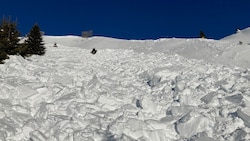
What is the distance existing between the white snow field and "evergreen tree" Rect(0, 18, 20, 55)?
1.78 meters

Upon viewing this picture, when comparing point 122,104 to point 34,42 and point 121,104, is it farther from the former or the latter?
point 34,42

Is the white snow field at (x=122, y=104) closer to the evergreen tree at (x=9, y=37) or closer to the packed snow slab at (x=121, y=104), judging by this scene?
the packed snow slab at (x=121, y=104)

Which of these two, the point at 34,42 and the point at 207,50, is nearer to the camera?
the point at 34,42

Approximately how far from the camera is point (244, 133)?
37.4 ft

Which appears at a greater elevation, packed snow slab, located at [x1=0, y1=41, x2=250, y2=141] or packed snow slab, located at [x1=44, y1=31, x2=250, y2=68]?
packed snow slab, located at [x1=44, y1=31, x2=250, y2=68]

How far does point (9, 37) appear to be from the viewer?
79.8 ft

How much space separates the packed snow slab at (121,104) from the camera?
12.0m

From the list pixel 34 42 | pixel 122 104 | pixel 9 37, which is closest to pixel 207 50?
pixel 34 42

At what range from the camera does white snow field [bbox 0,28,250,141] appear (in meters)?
12.0

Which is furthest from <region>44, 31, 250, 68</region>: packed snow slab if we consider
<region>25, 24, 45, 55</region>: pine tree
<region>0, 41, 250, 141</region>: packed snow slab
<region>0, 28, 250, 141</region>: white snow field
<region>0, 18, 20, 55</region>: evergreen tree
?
<region>0, 18, 20, 55</region>: evergreen tree

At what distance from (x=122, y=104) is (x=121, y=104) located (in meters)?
0.05

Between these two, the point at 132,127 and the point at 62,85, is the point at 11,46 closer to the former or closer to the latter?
→ the point at 62,85

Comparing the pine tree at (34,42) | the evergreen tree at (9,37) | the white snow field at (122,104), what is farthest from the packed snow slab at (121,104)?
the pine tree at (34,42)

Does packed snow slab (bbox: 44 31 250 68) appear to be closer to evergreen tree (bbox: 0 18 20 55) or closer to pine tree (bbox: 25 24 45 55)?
pine tree (bbox: 25 24 45 55)
